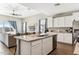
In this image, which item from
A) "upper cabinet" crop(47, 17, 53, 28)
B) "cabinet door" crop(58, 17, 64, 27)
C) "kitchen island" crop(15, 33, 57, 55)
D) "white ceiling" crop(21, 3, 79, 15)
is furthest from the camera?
"upper cabinet" crop(47, 17, 53, 28)

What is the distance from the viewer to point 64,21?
4.01 metres

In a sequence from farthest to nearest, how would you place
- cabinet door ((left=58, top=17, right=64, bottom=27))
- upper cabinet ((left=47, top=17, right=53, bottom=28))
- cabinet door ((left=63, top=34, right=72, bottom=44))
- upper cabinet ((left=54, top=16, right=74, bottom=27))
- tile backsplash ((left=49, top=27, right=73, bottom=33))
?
1. upper cabinet ((left=47, top=17, right=53, bottom=28))
2. cabinet door ((left=58, top=17, right=64, bottom=27))
3. tile backsplash ((left=49, top=27, right=73, bottom=33))
4. upper cabinet ((left=54, top=16, right=74, bottom=27))
5. cabinet door ((left=63, top=34, right=72, bottom=44))

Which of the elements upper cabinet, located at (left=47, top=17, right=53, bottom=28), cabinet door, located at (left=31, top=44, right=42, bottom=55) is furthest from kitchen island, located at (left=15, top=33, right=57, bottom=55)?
upper cabinet, located at (left=47, top=17, right=53, bottom=28)

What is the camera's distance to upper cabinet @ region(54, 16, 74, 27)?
3705 millimetres

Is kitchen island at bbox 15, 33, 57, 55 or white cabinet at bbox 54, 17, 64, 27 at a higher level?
white cabinet at bbox 54, 17, 64, 27

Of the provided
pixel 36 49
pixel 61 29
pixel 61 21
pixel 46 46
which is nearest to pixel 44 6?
pixel 46 46

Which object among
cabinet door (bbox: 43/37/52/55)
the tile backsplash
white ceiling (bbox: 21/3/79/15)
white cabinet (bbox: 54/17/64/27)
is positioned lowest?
cabinet door (bbox: 43/37/52/55)

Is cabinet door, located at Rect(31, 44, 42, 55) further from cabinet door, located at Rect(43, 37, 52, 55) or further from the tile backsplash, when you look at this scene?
the tile backsplash

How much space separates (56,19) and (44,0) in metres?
Answer: 3.72

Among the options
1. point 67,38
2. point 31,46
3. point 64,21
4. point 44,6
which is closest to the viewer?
point 31,46

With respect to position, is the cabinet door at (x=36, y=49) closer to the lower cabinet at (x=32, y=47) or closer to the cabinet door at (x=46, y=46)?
the lower cabinet at (x=32, y=47)

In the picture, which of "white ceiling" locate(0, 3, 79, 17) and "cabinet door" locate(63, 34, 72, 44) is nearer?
"white ceiling" locate(0, 3, 79, 17)

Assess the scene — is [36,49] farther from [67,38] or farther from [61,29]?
[61,29]

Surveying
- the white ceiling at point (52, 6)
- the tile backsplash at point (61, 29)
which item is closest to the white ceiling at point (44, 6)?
the white ceiling at point (52, 6)
